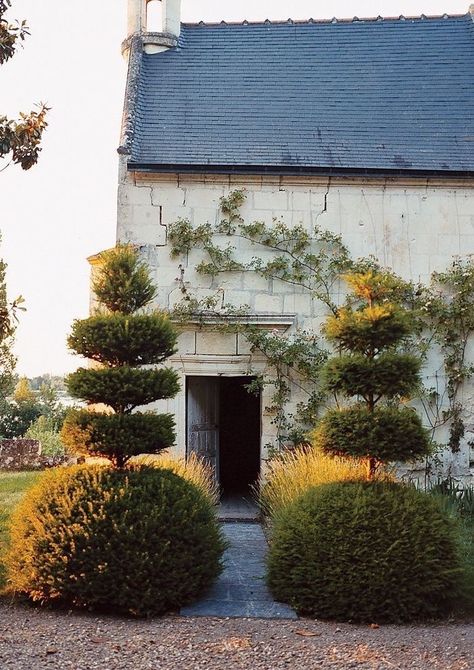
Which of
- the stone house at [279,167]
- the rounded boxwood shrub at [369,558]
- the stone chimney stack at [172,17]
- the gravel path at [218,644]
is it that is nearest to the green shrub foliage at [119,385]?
the rounded boxwood shrub at [369,558]

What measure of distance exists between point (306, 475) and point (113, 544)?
218cm

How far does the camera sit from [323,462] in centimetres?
709

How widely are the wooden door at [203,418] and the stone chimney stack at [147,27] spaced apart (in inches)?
218

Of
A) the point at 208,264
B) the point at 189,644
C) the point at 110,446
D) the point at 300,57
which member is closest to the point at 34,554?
the point at 110,446

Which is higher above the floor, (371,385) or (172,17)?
(172,17)

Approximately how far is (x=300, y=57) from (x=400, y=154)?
3040mm

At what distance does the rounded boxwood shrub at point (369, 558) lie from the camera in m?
5.50

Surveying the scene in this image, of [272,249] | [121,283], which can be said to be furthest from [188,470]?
A: [272,249]

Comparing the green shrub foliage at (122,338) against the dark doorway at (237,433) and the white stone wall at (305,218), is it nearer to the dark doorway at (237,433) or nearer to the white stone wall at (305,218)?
the white stone wall at (305,218)

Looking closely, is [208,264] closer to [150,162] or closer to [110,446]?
[150,162]

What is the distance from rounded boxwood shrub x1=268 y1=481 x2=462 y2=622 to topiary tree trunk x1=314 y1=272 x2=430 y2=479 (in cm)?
35

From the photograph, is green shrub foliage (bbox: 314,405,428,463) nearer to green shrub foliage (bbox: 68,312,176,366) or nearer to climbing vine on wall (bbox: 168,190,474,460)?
green shrub foliage (bbox: 68,312,176,366)

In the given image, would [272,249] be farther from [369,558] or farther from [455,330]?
[369,558]

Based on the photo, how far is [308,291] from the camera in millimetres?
9867
